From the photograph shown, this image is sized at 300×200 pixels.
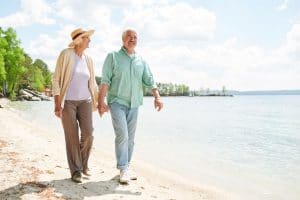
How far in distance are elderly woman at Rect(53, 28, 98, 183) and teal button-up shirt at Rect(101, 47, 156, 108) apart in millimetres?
251

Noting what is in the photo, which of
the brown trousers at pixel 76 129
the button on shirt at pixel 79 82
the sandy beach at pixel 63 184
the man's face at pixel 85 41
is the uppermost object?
the man's face at pixel 85 41

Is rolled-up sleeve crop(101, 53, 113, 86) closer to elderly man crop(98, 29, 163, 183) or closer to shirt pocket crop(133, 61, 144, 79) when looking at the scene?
elderly man crop(98, 29, 163, 183)

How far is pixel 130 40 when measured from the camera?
6.30 meters

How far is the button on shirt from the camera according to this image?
605 cm

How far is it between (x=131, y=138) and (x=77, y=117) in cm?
91

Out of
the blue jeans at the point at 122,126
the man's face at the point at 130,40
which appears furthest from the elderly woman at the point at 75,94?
the man's face at the point at 130,40

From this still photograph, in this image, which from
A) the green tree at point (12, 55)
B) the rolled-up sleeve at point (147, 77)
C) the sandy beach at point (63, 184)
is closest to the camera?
the sandy beach at point (63, 184)

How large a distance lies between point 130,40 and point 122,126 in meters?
1.28

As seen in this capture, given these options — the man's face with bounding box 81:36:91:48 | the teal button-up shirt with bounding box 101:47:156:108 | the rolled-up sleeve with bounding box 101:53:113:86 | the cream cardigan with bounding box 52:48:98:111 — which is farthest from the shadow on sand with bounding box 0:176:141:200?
the man's face with bounding box 81:36:91:48

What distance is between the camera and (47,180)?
20.3 ft

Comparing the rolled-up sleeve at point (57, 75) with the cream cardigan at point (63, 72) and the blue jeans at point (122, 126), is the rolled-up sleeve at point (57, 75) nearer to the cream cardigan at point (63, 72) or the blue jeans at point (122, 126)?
the cream cardigan at point (63, 72)

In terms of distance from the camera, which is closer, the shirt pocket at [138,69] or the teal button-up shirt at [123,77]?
the teal button-up shirt at [123,77]

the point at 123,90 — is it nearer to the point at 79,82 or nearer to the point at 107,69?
the point at 107,69

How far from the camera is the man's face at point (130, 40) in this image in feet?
20.6
